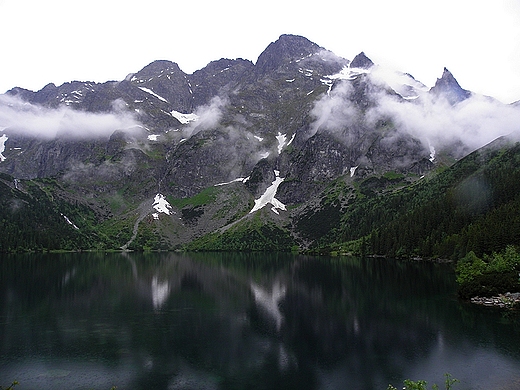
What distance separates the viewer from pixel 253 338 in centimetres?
4866

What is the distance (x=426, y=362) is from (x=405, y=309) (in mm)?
24836

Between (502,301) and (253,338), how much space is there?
40.9 m

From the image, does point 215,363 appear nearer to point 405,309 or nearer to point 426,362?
point 426,362

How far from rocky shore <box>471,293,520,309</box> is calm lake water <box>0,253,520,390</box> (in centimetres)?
295

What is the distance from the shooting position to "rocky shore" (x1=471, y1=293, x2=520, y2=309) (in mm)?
60031

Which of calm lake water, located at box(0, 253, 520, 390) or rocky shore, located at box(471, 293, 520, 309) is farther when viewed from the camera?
rocky shore, located at box(471, 293, 520, 309)

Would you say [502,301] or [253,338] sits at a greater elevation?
[502,301]

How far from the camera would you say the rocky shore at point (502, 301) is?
60031mm

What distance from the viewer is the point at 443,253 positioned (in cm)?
13500

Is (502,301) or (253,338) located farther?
(502,301)

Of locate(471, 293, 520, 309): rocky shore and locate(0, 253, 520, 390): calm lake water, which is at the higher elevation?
locate(471, 293, 520, 309): rocky shore

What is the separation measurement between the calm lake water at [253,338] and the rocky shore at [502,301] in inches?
116

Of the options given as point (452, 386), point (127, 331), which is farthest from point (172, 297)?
point (452, 386)

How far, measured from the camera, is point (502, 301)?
6172 centimetres
